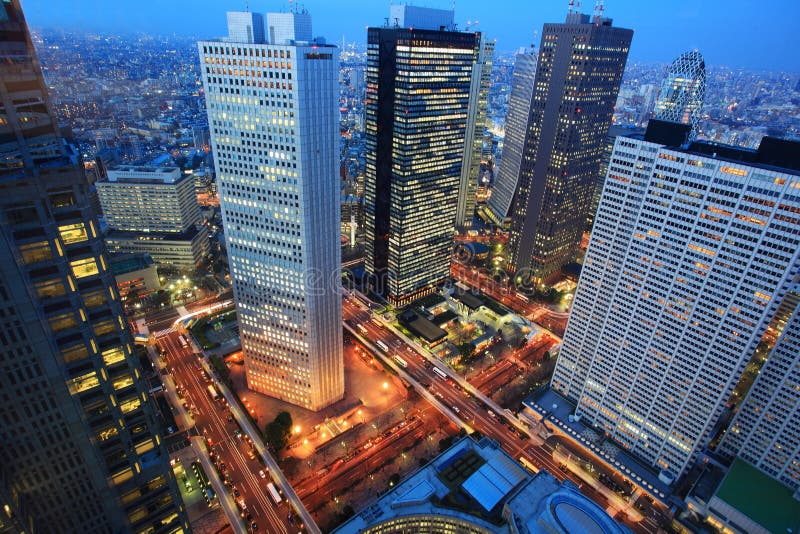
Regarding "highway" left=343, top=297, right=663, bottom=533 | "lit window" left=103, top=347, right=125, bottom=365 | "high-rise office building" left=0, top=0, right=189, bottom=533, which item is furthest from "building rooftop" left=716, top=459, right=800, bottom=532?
"lit window" left=103, top=347, right=125, bottom=365

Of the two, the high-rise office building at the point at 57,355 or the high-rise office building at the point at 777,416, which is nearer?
the high-rise office building at the point at 57,355

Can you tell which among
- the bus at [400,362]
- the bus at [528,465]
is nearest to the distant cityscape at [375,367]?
the bus at [400,362]

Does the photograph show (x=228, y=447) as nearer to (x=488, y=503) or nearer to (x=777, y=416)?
(x=488, y=503)

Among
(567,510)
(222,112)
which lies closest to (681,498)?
(567,510)

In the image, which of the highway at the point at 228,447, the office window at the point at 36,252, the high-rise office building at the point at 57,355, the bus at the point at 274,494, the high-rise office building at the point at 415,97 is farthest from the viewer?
the high-rise office building at the point at 415,97

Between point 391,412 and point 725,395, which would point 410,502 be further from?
point 725,395

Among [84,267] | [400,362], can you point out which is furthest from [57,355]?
[400,362]

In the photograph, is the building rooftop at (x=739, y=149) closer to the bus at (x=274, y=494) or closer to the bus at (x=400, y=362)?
the bus at (x=400, y=362)
